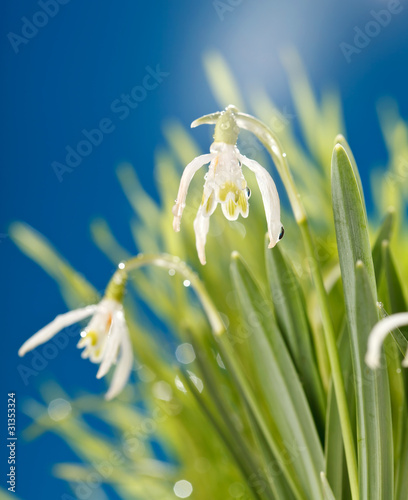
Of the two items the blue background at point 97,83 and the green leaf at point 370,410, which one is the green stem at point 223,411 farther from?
the blue background at point 97,83

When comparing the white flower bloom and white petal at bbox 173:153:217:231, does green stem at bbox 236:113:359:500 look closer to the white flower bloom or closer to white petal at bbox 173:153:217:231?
white petal at bbox 173:153:217:231

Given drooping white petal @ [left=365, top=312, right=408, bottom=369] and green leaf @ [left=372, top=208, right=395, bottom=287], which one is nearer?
drooping white petal @ [left=365, top=312, right=408, bottom=369]

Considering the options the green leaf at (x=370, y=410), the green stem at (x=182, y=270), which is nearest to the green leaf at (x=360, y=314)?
the green leaf at (x=370, y=410)

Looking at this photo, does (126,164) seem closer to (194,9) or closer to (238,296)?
(194,9)

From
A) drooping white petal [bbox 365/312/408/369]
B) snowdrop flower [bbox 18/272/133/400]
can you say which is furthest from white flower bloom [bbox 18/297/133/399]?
drooping white petal [bbox 365/312/408/369]

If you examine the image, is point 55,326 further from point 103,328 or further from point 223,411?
point 223,411

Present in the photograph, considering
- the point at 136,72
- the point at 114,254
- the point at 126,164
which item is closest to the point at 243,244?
the point at 114,254

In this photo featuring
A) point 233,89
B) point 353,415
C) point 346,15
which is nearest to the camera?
point 353,415
